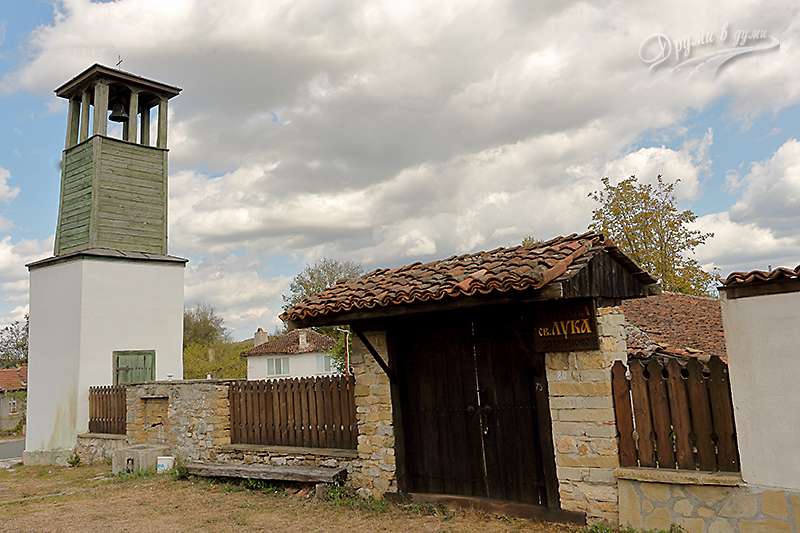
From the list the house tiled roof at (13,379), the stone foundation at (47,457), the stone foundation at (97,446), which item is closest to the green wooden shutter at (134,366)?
the stone foundation at (97,446)

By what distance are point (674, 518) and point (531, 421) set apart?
1608 mm

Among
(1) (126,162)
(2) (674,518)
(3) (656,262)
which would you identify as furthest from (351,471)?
(3) (656,262)

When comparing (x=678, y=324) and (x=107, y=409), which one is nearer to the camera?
(x=107, y=409)

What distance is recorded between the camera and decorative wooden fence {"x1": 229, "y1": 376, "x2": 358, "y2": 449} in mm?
8180

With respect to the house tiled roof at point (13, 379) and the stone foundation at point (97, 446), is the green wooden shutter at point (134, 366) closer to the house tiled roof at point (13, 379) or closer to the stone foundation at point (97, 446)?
the stone foundation at point (97, 446)

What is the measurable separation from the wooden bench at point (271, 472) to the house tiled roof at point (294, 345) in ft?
83.4

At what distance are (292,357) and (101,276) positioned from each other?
22.9 meters

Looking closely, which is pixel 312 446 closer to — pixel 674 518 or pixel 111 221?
pixel 674 518

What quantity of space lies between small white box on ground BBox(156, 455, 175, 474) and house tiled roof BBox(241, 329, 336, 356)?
24183 mm

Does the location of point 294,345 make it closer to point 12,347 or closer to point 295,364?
point 295,364

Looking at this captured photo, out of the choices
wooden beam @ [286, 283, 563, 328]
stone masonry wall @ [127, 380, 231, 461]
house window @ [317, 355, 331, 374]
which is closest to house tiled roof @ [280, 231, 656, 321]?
wooden beam @ [286, 283, 563, 328]

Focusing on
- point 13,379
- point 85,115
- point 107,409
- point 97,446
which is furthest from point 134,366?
point 13,379

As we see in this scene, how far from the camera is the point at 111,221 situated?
45.8ft

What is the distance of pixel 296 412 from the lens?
8750 mm
